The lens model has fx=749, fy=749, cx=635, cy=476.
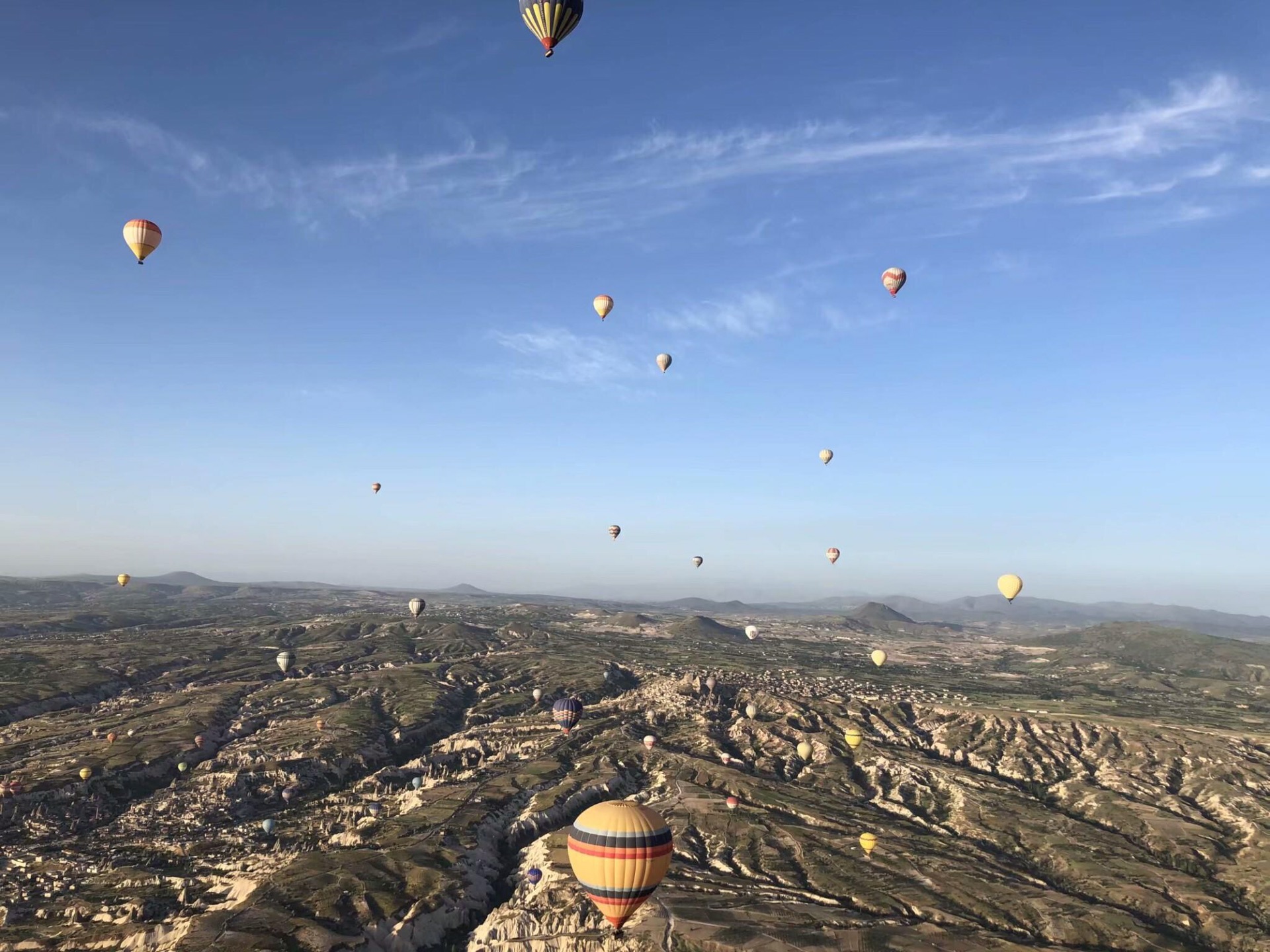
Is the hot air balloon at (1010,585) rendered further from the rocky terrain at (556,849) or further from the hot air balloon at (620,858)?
the hot air balloon at (620,858)

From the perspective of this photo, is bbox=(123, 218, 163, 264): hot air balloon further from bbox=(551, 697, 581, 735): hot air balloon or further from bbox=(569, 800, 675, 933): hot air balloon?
bbox=(551, 697, 581, 735): hot air balloon

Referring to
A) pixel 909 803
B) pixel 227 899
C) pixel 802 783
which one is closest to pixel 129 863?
pixel 227 899

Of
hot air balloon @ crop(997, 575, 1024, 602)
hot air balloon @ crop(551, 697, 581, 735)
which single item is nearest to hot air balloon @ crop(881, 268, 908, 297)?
hot air balloon @ crop(997, 575, 1024, 602)

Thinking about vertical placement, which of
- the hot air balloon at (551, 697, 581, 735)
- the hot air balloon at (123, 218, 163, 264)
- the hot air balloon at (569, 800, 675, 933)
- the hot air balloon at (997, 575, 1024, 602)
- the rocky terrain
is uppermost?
the hot air balloon at (123, 218, 163, 264)

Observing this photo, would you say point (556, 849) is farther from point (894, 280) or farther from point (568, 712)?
point (894, 280)

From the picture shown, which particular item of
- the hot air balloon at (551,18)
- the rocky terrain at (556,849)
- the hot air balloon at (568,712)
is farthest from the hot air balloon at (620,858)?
the hot air balloon at (568,712)
